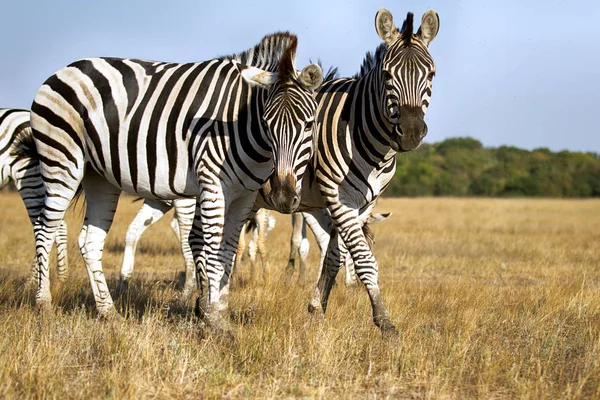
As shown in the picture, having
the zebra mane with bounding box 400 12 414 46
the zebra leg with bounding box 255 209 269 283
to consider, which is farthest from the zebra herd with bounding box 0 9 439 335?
the zebra leg with bounding box 255 209 269 283

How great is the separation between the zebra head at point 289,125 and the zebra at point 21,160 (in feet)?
12.9

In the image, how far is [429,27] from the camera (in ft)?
19.6

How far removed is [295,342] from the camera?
532cm

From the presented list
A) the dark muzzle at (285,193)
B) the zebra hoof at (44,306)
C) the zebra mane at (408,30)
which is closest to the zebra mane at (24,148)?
the zebra hoof at (44,306)

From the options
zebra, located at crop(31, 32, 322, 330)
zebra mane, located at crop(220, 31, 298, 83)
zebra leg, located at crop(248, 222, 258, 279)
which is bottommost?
zebra leg, located at crop(248, 222, 258, 279)

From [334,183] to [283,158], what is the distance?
108 centimetres

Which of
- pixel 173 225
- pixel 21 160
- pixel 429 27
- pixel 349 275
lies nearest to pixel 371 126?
pixel 429 27

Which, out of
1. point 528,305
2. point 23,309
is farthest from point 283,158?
point 528,305

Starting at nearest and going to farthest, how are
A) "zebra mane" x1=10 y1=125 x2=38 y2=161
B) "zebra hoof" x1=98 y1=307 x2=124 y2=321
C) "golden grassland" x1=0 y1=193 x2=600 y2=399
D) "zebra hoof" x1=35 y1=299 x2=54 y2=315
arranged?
"golden grassland" x1=0 y1=193 x2=600 y2=399
"zebra hoof" x1=98 y1=307 x2=124 y2=321
"zebra hoof" x1=35 y1=299 x2=54 y2=315
"zebra mane" x1=10 y1=125 x2=38 y2=161

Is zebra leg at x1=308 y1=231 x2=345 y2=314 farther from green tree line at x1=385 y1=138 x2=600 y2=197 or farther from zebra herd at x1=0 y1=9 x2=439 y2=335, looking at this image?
green tree line at x1=385 y1=138 x2=600 y2=197

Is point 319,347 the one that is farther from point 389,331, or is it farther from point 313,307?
point 313,307

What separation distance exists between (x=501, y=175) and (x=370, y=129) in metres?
56.2

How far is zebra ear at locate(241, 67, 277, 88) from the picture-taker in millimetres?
5527

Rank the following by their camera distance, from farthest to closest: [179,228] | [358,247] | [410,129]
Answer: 1. [179,228]
2. [358,247]
3. [410,129]
